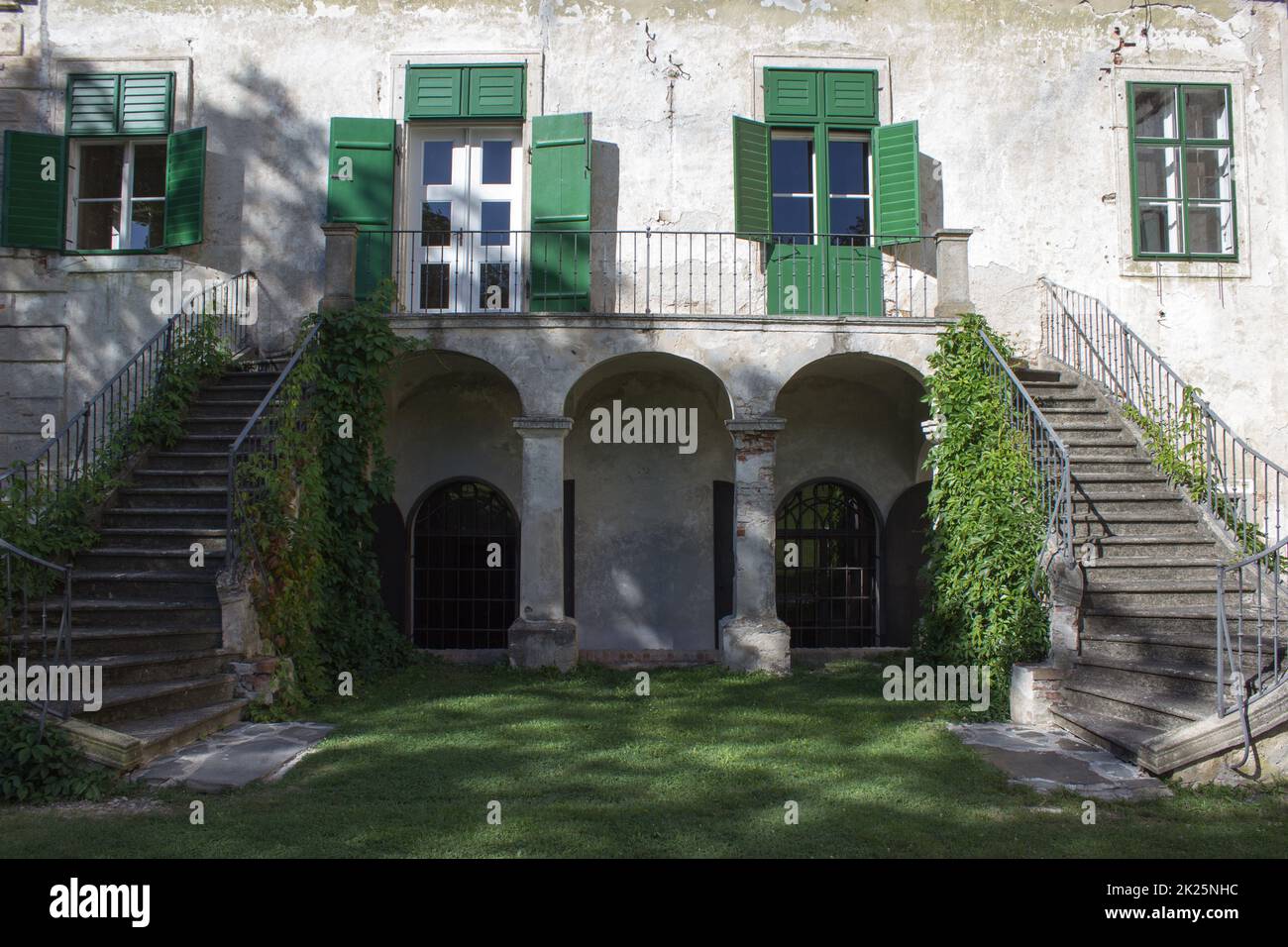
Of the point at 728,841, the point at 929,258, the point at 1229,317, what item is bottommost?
the point at 728,841

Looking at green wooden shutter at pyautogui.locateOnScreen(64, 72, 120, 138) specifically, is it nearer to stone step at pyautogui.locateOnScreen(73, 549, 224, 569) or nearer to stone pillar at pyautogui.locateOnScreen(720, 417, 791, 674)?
stone step at pyautogui.locateOnScreen(73, 549, 224, 569)

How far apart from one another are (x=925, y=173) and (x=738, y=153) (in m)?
2.36

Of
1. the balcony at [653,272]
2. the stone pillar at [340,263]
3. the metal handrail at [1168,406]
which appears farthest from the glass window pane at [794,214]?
the stone pillar at [340,263]

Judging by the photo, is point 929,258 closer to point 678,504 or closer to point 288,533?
point 678,504

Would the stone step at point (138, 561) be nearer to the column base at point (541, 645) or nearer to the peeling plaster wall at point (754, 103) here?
the column base at point (541, 645)

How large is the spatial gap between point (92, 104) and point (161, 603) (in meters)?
7.11

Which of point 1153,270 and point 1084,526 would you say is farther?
point 1153,270

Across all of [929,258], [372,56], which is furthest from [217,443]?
[929,258]

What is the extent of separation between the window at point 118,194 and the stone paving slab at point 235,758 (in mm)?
7205

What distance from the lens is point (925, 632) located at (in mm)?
10273

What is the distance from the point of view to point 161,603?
8180mm

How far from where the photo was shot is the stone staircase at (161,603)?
685 cm

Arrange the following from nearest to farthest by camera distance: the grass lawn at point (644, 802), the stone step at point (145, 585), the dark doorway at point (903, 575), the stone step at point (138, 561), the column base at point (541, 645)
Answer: the grass lawn at point (644, 802), the stone step at point (145, 585), the stone step at point (138, 561), the column base at point (541, 645), the dark doorway at point (903, 575)

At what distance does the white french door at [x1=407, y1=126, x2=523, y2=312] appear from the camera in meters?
12.1
